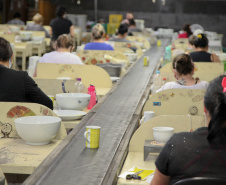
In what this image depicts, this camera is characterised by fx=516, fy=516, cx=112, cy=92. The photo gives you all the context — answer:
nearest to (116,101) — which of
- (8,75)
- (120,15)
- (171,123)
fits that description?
(8,75)

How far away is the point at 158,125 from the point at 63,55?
311 centimetres

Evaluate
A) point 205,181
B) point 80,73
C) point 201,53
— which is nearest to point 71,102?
point 80,73

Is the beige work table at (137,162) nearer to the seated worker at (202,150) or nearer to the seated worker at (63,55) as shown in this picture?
the seated worker at (202,150)

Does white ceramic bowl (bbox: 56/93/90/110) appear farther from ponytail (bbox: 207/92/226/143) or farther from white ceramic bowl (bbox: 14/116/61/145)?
ponytail (bbox: 207/92/226/143)

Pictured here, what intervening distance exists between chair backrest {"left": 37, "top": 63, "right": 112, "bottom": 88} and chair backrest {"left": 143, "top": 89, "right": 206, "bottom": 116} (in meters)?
1.71

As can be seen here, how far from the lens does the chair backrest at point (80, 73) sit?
198 inches

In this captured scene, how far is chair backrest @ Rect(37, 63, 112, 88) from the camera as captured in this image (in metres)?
5.02

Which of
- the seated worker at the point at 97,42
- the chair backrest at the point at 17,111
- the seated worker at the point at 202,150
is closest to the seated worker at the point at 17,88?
the chair backrest at the point at 17,111

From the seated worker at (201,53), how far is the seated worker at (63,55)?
141 cm

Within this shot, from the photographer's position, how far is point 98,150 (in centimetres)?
247

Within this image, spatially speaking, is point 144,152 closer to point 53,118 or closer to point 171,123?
point 171,123

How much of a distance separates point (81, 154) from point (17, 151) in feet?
1.30

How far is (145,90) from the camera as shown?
4.46m

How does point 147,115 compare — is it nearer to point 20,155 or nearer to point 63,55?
point 20,155
